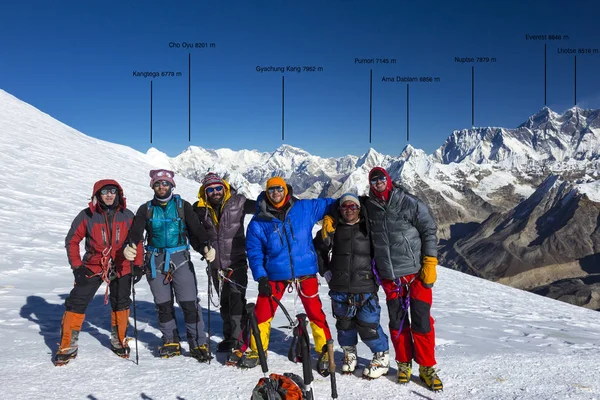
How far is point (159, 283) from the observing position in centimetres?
712

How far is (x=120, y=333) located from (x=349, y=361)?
4.12m

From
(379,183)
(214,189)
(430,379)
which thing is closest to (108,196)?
(214,189)

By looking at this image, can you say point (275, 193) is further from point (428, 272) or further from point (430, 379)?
point (430, 379)

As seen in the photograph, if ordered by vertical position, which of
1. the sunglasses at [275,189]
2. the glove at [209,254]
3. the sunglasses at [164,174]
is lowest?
the glove at [209,254]

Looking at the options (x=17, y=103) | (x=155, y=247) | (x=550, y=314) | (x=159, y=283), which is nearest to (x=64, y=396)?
(x=159, y=283)

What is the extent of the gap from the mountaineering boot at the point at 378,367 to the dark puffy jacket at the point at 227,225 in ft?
9.32

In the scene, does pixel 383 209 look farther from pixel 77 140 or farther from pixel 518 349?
pixel 77 140

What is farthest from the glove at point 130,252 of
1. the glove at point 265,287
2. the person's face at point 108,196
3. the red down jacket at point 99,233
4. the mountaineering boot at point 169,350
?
the glove at point 265,287

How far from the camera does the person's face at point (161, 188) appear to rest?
6.95 meters

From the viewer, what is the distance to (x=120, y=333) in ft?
24.3

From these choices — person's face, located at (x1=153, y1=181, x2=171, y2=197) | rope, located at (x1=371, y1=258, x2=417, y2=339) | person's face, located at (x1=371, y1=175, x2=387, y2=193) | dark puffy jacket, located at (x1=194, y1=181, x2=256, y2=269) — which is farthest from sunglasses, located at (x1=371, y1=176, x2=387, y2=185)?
person's face, located at (x1=153, y1=181, x2=171, y2=197)

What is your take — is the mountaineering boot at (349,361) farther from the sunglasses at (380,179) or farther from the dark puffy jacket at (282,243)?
the sunglasses at (380,179)

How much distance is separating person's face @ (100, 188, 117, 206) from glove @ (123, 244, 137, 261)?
889mm

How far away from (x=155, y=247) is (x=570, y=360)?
787 cm
